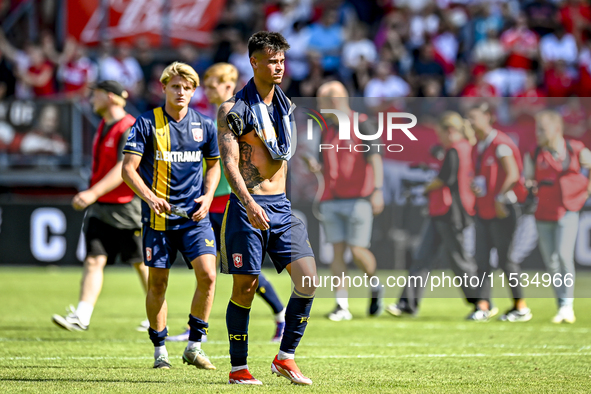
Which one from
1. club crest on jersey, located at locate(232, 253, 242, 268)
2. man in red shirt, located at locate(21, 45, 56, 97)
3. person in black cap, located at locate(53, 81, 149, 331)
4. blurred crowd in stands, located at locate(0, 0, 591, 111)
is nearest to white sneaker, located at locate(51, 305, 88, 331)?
person in black cap, located at locate(53, 81, 149, 331)

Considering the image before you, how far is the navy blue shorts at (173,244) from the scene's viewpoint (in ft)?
21.1

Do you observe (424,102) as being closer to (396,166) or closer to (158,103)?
(396,166)

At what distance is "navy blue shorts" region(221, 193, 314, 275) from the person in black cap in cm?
286

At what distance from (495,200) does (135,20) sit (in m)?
11.7

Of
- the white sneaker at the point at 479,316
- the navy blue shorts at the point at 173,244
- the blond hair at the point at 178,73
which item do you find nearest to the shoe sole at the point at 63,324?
the navy blue shorts at the point at 173,244

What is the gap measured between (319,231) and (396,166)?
334cm

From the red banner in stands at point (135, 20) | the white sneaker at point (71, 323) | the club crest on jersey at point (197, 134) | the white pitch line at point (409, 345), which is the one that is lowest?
the white pitch line at point (409, 345)

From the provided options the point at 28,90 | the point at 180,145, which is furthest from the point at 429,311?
the point at 28,90

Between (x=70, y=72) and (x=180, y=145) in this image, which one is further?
(x=70, y=72)

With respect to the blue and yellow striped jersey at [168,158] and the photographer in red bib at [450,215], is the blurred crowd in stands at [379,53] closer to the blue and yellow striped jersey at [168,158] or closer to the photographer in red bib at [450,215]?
the photographer in red bib at [450,215]

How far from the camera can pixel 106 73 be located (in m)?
17.8

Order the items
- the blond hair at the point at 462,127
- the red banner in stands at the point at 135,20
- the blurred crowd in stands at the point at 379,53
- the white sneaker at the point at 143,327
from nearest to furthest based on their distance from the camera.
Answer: the white sneaker at the point at 143,327
the blond hair at the point at 462,127
the blurred crowd in stands at the point at 379,53
the red banner in stands at the point at 135,20

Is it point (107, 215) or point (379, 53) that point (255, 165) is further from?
point (379, 53)

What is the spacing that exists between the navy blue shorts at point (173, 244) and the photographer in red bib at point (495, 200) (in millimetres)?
4611
